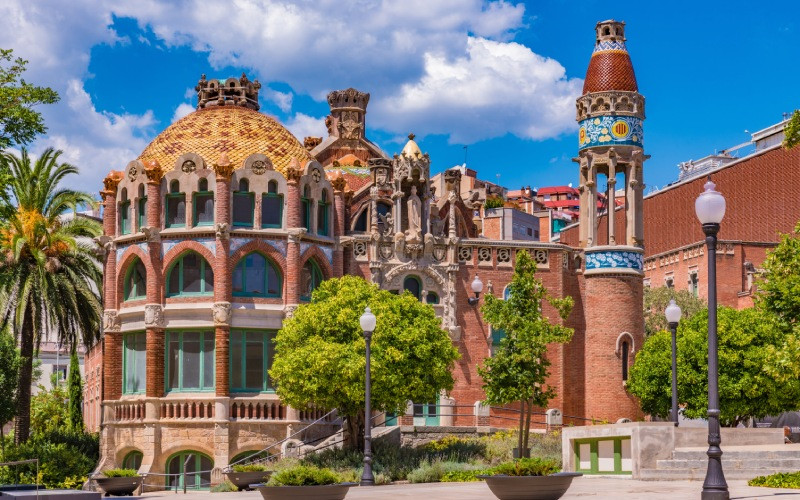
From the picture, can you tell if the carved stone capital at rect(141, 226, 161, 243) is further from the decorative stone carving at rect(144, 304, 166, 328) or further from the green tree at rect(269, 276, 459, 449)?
the green tree at rect(269, 276, 459, 449)

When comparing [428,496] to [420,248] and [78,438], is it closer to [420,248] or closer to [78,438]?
[420,248]

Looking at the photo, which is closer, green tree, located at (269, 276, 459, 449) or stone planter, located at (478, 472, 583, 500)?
stone planter, located at (478, 472, 583, 500)

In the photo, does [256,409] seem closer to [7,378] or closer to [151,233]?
[151,233]

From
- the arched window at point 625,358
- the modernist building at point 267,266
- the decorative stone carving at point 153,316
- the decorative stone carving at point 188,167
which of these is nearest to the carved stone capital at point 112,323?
the modernist building at point 267,266

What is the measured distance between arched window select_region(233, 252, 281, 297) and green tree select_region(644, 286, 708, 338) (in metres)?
24.6

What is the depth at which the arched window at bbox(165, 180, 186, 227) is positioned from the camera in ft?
152

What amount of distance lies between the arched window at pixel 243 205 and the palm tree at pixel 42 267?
19.4 ft

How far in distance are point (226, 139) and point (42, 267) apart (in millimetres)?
8191

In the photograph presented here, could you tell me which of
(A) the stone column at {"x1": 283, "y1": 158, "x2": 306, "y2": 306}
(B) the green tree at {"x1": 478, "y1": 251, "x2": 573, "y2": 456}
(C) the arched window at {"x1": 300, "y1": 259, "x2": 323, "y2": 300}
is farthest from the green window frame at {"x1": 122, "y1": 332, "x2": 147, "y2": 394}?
(B) the green tree at {"x1": 478, "y1": 251, "x2": 573, "y2": 456}

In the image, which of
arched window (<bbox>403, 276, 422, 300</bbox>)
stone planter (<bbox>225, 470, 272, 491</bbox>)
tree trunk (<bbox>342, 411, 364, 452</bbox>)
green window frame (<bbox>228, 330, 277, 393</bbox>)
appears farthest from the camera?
arched window (<bbox>403, 276, 422, 300</bbox>)

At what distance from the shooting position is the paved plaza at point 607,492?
2431 cm

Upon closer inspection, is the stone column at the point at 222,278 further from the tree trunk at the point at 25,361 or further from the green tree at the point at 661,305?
the green tree at the point at 661,305

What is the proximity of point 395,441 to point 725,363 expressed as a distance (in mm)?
13228

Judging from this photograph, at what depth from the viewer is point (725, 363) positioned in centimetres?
4738
